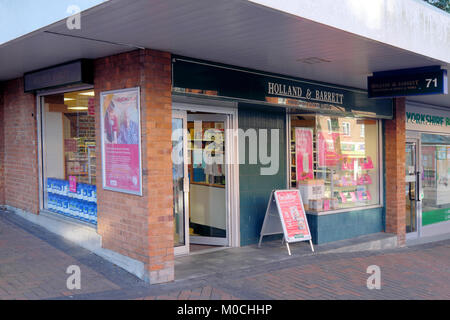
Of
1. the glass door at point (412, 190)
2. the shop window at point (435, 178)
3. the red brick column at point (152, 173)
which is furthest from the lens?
the shop window at point (435, 178)

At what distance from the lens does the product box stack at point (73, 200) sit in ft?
22.3

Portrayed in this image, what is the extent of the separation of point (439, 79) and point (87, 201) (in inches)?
230

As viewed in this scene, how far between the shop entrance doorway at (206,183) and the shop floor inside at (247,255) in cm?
33

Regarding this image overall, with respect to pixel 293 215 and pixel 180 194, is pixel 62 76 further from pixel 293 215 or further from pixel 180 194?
pixel 293 215

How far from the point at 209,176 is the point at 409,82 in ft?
12.2

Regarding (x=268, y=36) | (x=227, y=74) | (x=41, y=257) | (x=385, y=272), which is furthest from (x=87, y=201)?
(x=385, y=272)

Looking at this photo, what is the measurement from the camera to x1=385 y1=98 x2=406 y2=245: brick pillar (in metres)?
9.28

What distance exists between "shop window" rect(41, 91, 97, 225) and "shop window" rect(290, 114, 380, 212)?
3.72 meters

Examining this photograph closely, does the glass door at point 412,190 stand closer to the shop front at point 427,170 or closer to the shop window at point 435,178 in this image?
the shop front at point 427,170

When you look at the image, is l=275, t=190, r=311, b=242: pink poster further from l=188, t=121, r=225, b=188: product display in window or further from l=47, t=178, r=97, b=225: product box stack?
l=47, t=178, r=97, b=225: product box stack

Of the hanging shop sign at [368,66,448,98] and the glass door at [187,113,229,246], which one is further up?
the hanging shop sign at [368,66,448,98]

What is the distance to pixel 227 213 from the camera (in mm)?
7449

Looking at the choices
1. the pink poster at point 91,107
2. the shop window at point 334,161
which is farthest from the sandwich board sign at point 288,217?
the pink poster at point 91,107

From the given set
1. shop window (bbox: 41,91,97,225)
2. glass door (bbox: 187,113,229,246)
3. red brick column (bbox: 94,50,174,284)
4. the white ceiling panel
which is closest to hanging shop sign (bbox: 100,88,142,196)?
red brick column (bbox: 94,50,174,284)
